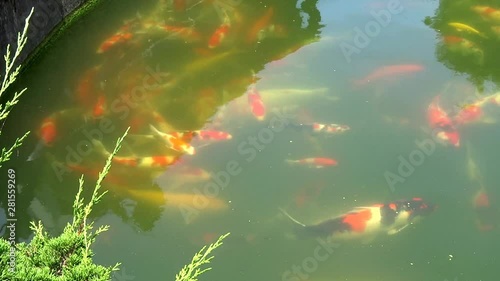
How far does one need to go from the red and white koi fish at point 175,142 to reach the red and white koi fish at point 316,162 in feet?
3.16

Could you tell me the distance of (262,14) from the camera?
7246mm

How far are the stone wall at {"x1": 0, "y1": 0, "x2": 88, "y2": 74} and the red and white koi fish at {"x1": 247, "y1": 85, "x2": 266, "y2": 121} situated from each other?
249 cm

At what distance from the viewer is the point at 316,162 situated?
5383 mm

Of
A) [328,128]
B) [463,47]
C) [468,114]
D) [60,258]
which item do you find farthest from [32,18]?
[463,47]

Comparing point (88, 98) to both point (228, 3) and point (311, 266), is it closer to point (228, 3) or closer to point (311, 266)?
point (228, 3)

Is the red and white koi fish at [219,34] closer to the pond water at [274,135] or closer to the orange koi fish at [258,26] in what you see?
the pond water at [274,135]

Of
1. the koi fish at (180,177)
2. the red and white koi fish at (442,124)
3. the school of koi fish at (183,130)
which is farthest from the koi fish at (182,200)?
the red and white koi fish at (442,124)

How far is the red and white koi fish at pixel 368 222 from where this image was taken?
478 cm

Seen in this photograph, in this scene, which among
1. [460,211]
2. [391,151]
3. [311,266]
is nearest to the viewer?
[311,266]

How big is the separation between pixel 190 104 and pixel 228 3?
1.99 m

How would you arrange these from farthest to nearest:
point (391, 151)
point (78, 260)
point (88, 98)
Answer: point (88, 98) → point (391, 151) → point (78, 260)

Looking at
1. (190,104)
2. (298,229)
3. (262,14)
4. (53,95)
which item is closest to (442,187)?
(298,229)

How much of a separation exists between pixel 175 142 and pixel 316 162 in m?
1.39

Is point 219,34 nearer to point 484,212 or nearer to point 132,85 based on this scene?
point 132,85
